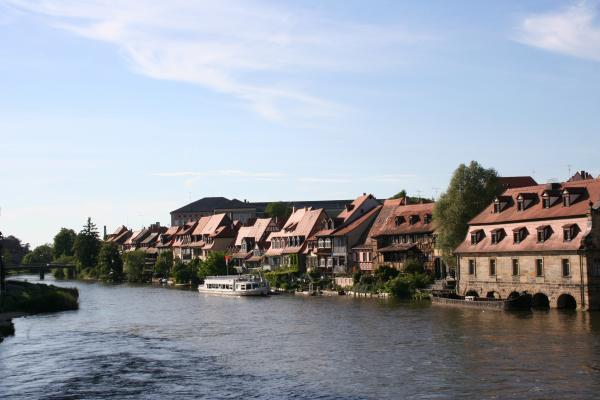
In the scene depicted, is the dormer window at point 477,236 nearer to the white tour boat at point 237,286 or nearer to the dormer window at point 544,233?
the dormer window at point 544,233

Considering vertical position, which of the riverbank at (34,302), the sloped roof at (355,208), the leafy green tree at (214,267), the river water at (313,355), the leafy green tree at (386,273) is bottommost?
the river water at (313,355)

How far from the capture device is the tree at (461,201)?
8056 centimetres

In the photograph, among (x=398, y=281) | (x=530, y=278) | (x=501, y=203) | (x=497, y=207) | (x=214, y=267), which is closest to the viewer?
(x=530, y=278)

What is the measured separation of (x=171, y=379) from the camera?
39.4 metres

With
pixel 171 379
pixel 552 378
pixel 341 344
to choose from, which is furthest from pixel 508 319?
pixel 171 379

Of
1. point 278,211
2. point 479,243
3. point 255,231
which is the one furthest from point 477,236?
point 278,211

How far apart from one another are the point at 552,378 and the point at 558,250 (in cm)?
2854

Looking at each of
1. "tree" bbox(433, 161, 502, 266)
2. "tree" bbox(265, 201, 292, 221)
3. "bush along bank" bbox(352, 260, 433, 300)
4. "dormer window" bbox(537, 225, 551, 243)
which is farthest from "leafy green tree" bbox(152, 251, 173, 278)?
"dormer window" bbox(537, 225, 551, 243)

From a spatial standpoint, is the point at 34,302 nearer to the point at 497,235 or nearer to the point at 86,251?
the point at 497,235

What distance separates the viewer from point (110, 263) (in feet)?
520

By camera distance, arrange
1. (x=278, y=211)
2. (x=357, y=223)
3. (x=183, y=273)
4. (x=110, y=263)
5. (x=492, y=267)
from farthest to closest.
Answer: (x=278, y=211), (x=110, y=263), (x=183, y=273), (x=357, y=223), (x=492, y=267)

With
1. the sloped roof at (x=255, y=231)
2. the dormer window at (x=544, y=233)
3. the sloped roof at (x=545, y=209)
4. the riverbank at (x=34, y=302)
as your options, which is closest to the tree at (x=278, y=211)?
the sloped roof at (x=255, y=231)

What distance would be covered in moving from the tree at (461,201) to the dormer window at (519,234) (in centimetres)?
1197

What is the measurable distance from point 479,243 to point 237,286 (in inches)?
1476
